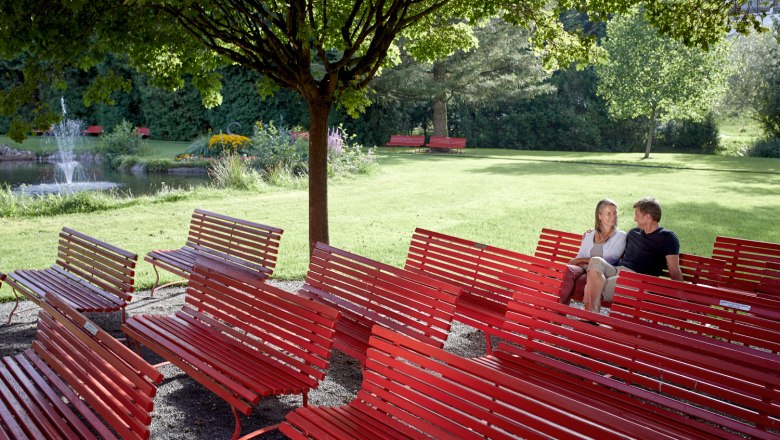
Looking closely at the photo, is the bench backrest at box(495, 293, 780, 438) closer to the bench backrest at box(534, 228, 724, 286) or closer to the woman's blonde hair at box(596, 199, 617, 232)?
the woman's blonde hair at box(596, 199, 617, 232)

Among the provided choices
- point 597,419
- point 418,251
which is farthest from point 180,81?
point 597,419

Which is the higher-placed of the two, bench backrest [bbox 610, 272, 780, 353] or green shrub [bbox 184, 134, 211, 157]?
bench backrest [bbox 610, 272, 780, 353]

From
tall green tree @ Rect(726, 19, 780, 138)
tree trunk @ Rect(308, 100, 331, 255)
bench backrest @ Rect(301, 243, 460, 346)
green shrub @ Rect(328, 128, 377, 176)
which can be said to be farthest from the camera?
tall green tree @ Rect(726, 19, 780, 138)

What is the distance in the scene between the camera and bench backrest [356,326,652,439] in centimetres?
240

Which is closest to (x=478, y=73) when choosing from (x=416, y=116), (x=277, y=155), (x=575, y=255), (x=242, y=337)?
(x=416, y=116)

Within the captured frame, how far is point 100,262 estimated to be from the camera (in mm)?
5855

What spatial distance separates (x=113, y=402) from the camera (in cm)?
294

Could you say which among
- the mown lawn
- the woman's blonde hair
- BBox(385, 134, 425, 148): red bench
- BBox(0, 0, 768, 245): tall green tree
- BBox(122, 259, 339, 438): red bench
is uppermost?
BBox(0, 0, 768, 245): tall green tree

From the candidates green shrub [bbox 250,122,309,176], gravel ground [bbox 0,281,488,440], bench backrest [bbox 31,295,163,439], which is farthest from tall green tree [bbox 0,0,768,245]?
green shrub [bbox 250,122,309,176]

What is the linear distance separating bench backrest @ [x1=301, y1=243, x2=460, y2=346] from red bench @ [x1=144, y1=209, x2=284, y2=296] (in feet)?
3.30

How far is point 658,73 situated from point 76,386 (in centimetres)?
2895

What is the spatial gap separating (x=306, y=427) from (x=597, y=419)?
1462 mm

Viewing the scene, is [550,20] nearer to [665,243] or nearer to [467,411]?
[665,243]

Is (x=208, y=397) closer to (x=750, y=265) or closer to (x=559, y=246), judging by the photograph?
(x=559, y=246)
